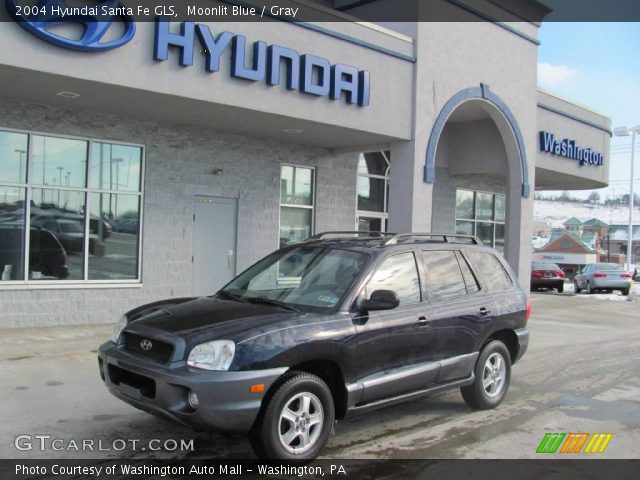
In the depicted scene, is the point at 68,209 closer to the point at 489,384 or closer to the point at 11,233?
the point at 11,233

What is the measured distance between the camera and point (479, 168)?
1705 centimetres

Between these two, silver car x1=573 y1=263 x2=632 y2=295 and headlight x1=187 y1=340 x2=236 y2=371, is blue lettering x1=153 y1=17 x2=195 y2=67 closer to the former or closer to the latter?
headlight x1=187 y1=340 x2=236 y2=371

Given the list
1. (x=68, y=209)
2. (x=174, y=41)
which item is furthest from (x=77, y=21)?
(x=68, y=209)

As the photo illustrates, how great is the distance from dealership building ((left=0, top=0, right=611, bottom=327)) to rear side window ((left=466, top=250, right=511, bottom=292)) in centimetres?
491

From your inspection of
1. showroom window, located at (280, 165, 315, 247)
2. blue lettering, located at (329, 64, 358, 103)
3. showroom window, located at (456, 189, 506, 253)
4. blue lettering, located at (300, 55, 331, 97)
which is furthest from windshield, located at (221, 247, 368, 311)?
showroom window, located at (456, 189, 506, 253)

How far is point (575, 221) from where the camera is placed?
9006 cm

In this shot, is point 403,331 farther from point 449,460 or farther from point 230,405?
point 230,405

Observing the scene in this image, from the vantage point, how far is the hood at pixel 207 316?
15.2 ft

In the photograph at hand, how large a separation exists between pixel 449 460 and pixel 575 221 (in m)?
92.7

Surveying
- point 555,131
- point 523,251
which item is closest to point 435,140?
point 523,251

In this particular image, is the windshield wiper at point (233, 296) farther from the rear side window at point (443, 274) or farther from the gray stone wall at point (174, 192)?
the gray stone wall at point (174, 192)

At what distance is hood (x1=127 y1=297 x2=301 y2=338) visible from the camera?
4.62 m

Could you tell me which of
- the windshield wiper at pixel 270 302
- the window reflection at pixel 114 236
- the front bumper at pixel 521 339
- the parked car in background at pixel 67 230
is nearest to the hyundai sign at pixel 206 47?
the window reflection at pixel 114 236

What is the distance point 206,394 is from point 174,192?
7.94 meters
